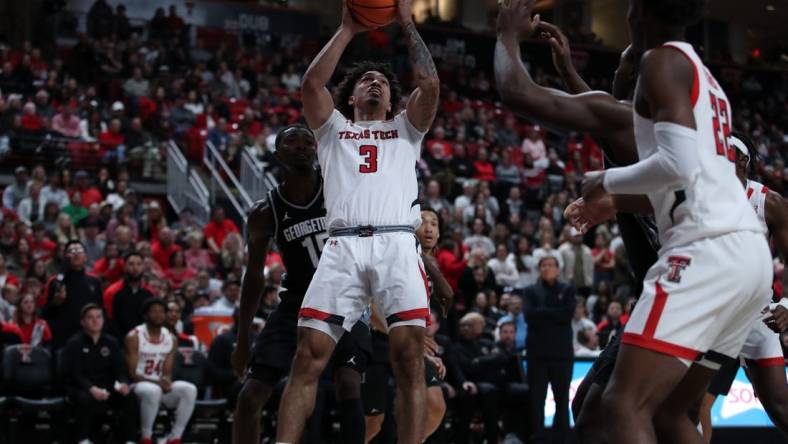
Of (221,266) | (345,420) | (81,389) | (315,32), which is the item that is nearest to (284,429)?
(345,420)

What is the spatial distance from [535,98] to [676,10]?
0.67 meters

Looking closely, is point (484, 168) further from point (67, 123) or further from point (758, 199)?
point (758, 199)

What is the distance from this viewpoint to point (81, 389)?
10727 mm

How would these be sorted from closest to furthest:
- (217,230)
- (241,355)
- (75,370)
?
(241,355) → (75,370) → (217,230)

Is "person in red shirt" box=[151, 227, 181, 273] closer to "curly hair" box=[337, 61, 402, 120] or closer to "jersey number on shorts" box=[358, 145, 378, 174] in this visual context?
"curly hair" box=[337, 61, 402, 120]

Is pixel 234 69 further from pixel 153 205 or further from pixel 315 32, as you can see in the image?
pixel 153 205

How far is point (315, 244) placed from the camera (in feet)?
21.5

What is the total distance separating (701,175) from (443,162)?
16474 mm

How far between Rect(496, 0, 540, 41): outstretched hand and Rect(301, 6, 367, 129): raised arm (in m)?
1.34

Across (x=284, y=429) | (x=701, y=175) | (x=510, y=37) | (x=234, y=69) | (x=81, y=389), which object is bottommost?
(x=81, y=389)

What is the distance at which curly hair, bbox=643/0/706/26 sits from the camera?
394 centimetres

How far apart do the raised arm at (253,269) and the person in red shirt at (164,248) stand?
7.75m

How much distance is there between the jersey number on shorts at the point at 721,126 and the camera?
12.7 feet

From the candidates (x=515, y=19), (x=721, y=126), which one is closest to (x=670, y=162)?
(x=721, y=126)
